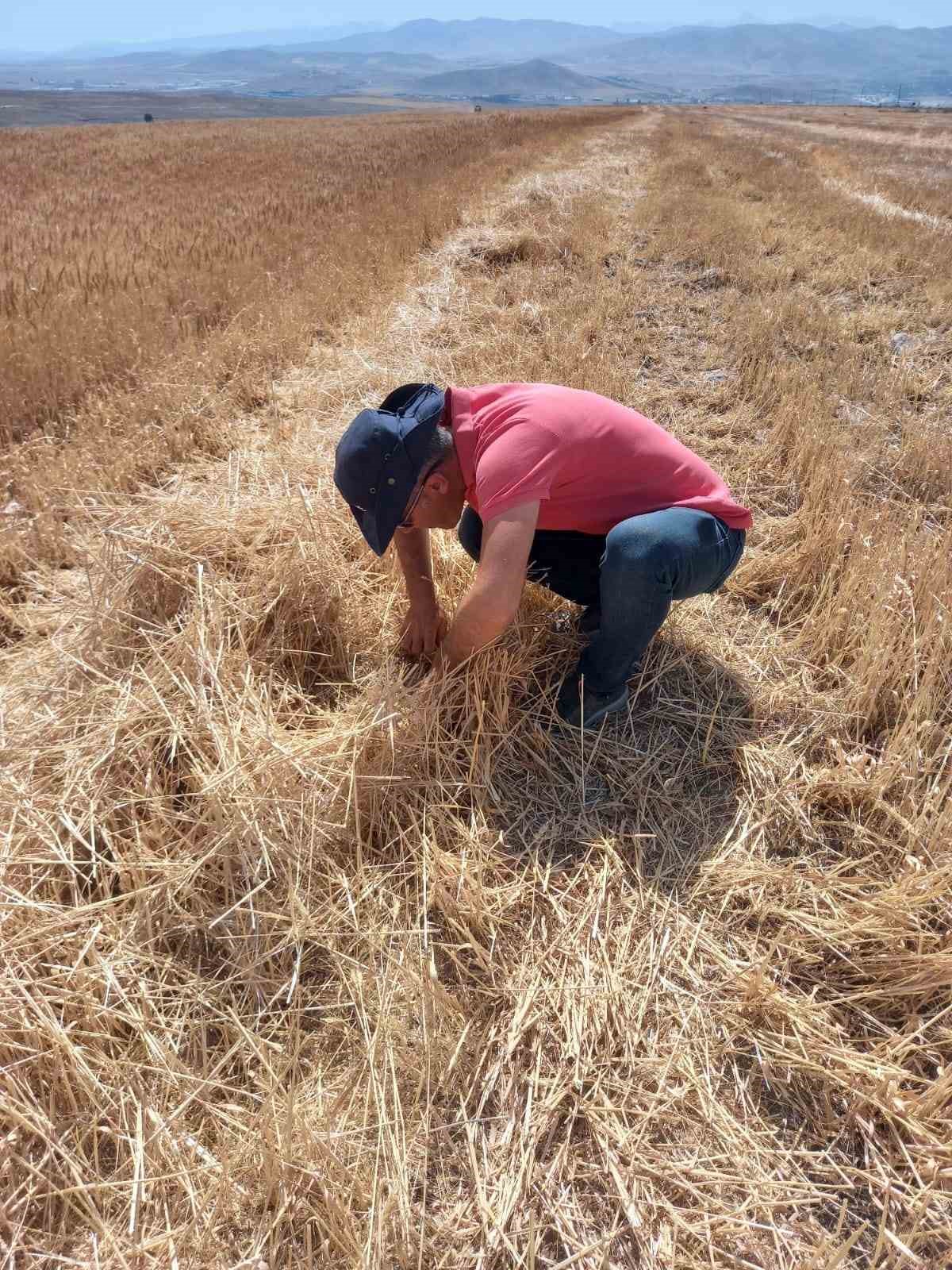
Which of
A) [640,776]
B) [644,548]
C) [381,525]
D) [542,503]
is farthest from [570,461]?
[640,776]

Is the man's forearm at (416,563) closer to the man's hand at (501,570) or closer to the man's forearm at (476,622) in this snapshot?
the man's forearm at (476,622)

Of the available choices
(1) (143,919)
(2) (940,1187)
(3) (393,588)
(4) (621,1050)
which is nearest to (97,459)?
(3) (393,588)

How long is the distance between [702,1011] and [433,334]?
557 centimetres

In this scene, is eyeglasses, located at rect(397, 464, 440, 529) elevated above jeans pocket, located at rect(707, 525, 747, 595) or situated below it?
above

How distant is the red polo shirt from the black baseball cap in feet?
0.44

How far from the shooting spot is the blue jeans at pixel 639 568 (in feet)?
6.70

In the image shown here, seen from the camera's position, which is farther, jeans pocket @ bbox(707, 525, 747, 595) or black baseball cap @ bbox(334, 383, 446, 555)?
jeans pocket @ bbox(707, 525, 747, 595)

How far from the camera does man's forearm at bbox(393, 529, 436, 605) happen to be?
2.23 metres

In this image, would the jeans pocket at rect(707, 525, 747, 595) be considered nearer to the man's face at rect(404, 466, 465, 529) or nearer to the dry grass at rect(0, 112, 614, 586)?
the man's face at rect(404, 466, 465, 529)

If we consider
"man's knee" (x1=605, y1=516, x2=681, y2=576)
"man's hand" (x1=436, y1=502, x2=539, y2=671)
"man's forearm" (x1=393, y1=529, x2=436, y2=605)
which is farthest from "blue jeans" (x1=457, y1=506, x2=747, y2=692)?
"man's forearm" (x1=393, y1=529, x2=436, y2=605)

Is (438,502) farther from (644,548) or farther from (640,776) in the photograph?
(640,776)

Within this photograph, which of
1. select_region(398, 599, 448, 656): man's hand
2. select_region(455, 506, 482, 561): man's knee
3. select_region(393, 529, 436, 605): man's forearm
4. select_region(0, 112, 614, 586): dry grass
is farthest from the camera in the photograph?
select_region(0, 112, 614, 586): dry grass

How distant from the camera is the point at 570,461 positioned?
1991 millimetres

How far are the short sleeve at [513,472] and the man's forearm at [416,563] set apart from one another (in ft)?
1.37
